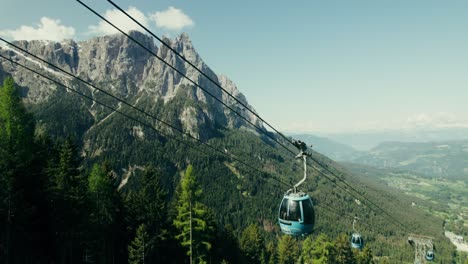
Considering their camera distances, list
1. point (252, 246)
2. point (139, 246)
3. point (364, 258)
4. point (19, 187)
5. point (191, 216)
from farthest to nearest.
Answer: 1. point (364, 258)
2. point (252, 246)
3. point (139, 246)
4. point (191, 216)
5. point (19, 187)

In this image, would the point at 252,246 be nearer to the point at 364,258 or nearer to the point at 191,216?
the point at 364,258

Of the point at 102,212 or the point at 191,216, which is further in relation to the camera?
the point at 191,216

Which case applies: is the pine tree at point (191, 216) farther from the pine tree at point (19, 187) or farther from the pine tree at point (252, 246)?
the pine tree at point (252, 246)

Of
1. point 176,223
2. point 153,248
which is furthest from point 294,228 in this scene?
point 153,248

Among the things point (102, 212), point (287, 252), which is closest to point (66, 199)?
point (102, 212)

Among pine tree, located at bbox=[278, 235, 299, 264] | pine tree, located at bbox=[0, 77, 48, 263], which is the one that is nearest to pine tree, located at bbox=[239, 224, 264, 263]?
pine tree, located at bbox=[278, 235, 299, 264]
